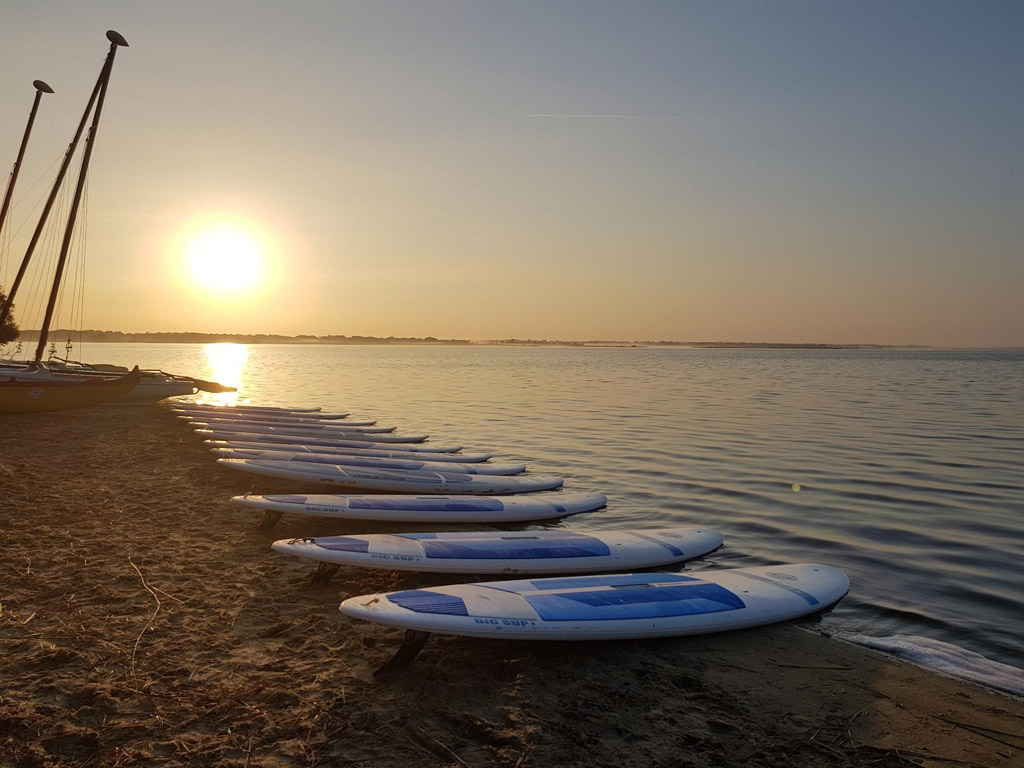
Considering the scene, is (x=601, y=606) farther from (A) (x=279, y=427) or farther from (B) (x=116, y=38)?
(B) (x=116, y=38)

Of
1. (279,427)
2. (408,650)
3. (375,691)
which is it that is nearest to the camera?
(375,691)

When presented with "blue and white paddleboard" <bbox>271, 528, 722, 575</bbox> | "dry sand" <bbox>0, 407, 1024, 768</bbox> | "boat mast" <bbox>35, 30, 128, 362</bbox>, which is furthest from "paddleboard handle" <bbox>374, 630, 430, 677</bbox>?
"boat mast" <bbox>35, 30, 128, 362</bbox>

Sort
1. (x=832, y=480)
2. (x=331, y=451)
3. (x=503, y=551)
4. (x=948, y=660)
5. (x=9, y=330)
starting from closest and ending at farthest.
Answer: (x=948, y=660), (x=503, y=551), (x=331, y=451), (x=832, y=480), (x=9, y=330)

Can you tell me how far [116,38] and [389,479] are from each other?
60.6 ft

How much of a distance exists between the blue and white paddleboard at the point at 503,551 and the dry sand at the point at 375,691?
35cm

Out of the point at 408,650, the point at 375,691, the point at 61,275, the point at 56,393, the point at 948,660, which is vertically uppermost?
the point at 61,275

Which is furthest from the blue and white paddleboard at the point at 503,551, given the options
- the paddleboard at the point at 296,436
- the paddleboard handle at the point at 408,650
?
the paddleboard at the point at 296,436

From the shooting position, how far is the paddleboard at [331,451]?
441 inches

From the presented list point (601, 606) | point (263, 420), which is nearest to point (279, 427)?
point (263, 420)

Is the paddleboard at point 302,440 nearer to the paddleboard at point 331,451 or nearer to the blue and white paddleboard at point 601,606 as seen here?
the paddleboard at point 331,451

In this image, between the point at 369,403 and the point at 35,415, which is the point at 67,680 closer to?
the point at 35,415

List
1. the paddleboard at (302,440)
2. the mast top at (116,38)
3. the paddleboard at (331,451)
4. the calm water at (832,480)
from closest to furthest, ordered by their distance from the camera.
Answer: the calm water at (832,480) < the paddleboard at (331,451) < the paddleboard at (302,440) < the mast top at (116,38)

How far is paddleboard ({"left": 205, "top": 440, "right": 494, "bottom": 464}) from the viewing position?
11211 millimetres

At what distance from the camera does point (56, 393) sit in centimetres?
1670
